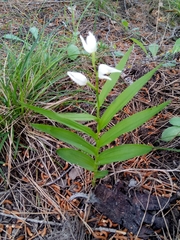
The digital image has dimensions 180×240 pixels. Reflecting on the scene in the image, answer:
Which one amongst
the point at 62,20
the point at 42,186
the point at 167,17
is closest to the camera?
the point at 42,186

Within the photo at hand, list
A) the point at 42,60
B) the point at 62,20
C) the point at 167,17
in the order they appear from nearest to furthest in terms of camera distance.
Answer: the point at 42,60, the point at 62,20, the point at 167,17

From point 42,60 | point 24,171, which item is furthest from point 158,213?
point 42,60

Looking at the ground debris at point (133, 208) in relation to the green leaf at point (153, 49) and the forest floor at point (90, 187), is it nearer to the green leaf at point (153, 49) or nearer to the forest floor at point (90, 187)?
the forest floor at point (90, 187)

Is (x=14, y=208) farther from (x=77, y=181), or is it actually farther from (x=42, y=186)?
(x=77, y=181)

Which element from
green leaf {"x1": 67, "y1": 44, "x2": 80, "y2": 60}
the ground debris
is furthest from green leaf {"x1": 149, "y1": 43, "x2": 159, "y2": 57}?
the ground debris

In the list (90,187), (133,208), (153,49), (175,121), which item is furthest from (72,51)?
(133,208)

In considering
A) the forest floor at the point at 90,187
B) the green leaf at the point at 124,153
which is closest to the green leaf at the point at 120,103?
the green leaf at the point at 124,153

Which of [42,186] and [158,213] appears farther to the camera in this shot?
[42,186]

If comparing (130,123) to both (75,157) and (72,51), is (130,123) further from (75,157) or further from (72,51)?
(72,51)
